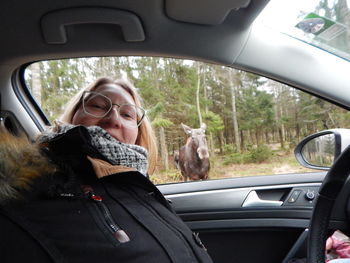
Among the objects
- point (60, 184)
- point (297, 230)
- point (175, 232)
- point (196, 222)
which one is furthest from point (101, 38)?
point (297, 230)

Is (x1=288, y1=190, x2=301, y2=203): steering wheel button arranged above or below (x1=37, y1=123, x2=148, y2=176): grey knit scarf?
below

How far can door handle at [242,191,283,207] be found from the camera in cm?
209

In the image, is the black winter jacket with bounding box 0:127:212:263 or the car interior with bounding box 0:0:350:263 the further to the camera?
the car interior with bounding box 0:0:350:263

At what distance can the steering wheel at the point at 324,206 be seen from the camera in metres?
1.21

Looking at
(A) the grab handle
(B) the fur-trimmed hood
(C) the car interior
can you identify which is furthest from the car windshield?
(B) the fur-trimmed hood

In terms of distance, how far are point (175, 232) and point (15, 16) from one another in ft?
3.84

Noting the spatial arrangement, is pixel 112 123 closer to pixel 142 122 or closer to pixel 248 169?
pixel 142 122

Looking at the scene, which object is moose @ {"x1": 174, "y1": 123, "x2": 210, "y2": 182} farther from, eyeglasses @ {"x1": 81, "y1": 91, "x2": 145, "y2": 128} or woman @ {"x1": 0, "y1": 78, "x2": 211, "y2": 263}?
woman @ {"x1": 0, "y1": 78, "x2": 211, "y2": 263}

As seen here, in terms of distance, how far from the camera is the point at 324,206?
124 centimetres

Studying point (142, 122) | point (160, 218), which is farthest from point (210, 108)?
point (160, 218)

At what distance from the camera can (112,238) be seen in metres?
1.03

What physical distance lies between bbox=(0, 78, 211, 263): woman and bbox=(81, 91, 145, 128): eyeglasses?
31 cm

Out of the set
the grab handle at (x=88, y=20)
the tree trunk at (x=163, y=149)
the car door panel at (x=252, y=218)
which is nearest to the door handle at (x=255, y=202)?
the car door panel at (x=252, y=218)

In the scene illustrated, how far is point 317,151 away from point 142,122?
40.3 inches
